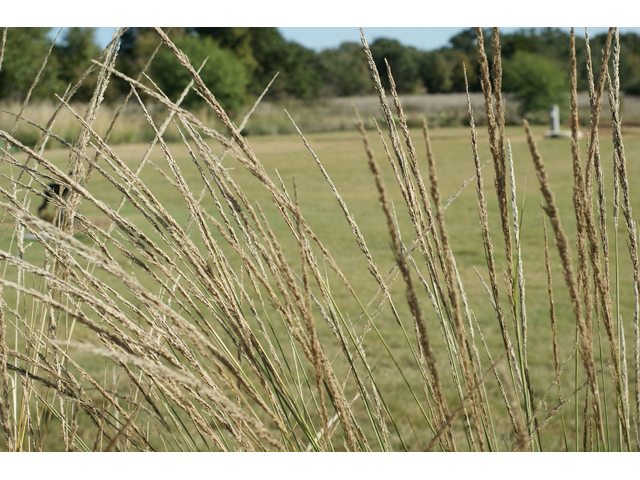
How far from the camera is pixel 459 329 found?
1.97 feet

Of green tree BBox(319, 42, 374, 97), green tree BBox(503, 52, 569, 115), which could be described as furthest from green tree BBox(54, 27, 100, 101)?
green tree BBox(319, 42, 374, 97)

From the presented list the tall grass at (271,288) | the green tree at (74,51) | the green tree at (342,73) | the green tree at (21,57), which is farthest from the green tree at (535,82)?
the tall grass at (271,288)

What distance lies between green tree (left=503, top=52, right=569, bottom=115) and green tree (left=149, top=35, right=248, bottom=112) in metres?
10.1

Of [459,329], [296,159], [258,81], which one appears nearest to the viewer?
[459,329]

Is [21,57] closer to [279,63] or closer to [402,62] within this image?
[279,63]

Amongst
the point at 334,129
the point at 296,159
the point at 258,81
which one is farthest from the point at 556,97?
the point at 258,81

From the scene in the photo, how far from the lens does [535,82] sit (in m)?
19.0

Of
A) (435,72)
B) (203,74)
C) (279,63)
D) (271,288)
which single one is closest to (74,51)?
(203,74)

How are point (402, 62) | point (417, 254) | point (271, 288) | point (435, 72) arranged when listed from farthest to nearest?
point (402, 62), point (435, 72), point (417, 254), point (271, 288)

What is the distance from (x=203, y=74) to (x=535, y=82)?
11802 millimetres

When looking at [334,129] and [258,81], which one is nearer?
[334,129]
